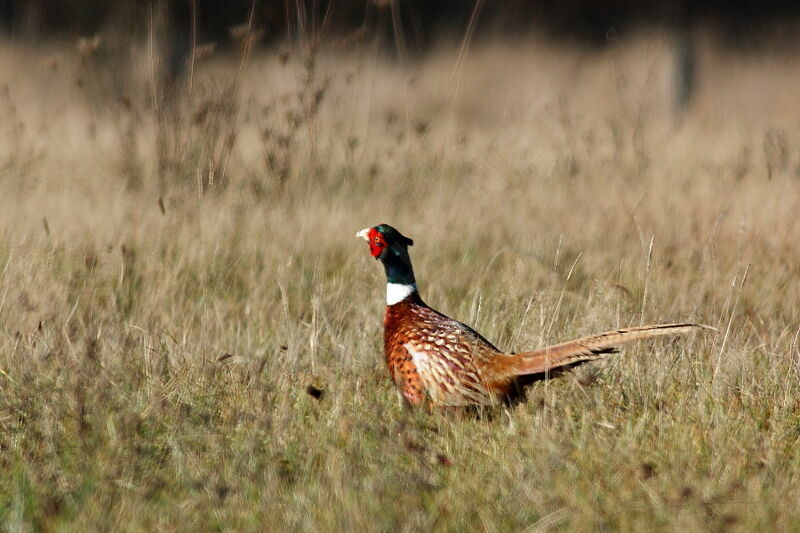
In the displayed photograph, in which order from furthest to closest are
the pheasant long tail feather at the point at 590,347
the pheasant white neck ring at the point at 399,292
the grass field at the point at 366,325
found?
the pheasant white neck ring at the point at 399,292, the pheasant long tail feather at the point at 590,347, the grass field at the point at 366,325

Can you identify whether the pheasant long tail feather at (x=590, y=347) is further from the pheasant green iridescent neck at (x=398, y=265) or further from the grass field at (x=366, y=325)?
the pheasant green iridescent neck at (x=398, y=265)

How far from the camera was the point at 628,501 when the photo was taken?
264cm

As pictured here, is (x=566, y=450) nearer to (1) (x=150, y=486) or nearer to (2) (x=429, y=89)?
(1) (x=150, y=486)

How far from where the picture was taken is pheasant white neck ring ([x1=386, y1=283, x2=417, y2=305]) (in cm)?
379

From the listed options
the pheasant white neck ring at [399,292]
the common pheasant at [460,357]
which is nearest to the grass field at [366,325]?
the common pheasant at [460,357]

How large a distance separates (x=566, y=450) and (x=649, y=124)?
694 cm

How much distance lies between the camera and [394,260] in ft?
12.5

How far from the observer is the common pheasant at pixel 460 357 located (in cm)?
316

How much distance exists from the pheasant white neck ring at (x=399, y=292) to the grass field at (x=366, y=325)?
0.23 metres

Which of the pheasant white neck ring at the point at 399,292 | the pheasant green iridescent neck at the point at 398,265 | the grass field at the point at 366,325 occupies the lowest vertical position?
the grass field at the point at 366,325

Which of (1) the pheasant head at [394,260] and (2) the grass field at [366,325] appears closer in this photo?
(2) the grass field at [366,325]

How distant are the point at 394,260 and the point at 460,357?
1.81 ft

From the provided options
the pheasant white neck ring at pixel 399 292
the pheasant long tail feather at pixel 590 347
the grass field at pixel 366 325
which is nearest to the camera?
the grass field at pixel 366 325

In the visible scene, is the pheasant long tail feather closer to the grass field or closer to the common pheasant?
the common pheasant
